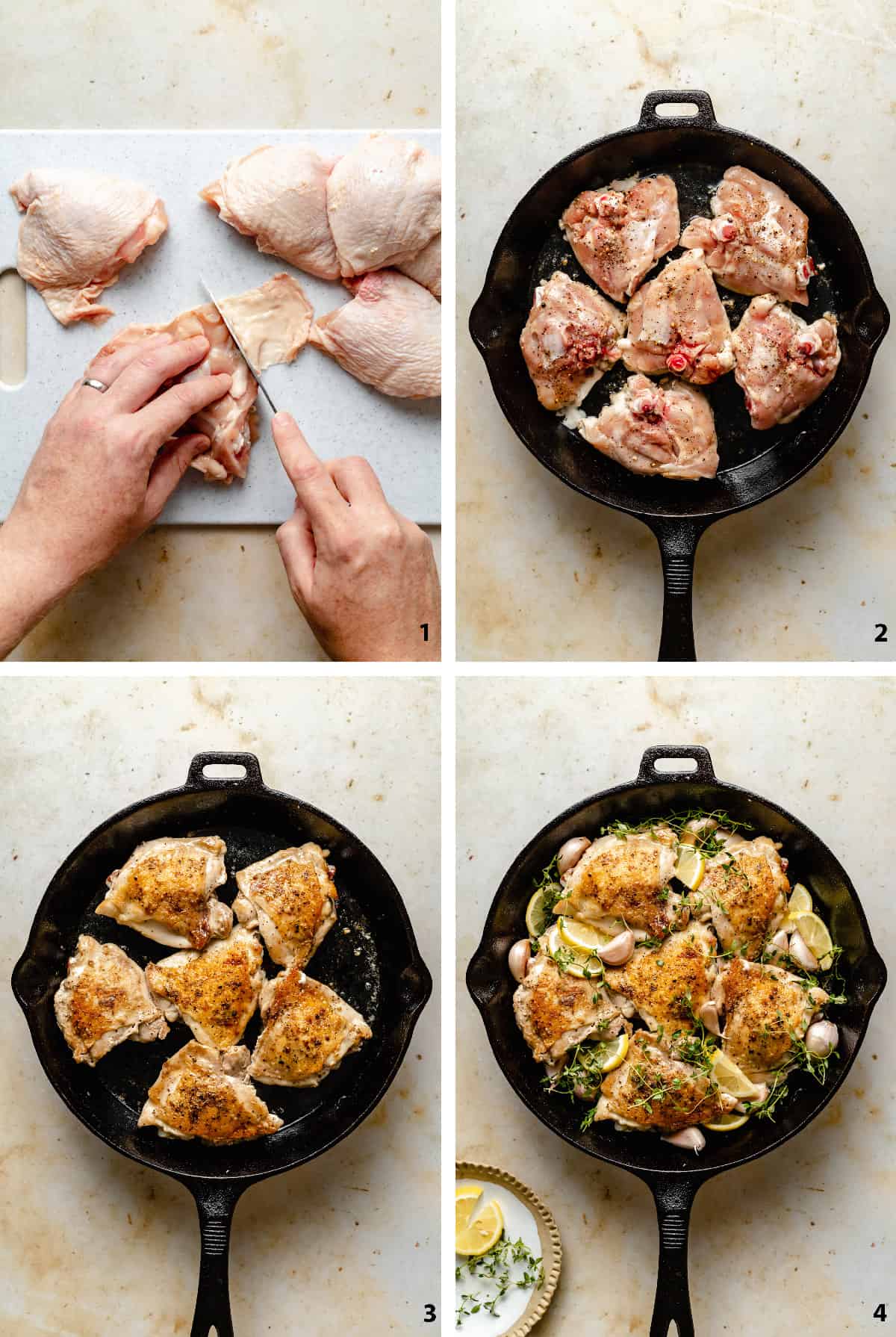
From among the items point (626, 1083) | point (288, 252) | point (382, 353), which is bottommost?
point (626, 1083)

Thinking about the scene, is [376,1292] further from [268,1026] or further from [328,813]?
[328,813]

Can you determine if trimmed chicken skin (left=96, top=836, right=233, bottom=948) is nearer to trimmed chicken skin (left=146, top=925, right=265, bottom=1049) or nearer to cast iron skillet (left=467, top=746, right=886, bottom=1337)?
trimmed chicken skin (left=146, top=925, right=265, bottom=1049)

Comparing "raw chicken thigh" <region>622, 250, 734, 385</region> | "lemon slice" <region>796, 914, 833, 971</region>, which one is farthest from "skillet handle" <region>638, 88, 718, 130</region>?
"lemon slice" <region>796, 914, 833, 971</region>

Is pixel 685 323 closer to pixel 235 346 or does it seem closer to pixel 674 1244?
pixel 235 346

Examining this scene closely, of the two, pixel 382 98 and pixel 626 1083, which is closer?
pixel 626 1083

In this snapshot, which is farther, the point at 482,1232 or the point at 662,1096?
the point at 482,1232

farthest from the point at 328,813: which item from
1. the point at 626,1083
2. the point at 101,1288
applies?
the point at 101,1288

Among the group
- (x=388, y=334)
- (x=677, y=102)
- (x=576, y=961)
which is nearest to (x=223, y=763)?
(x=576, y=961)
